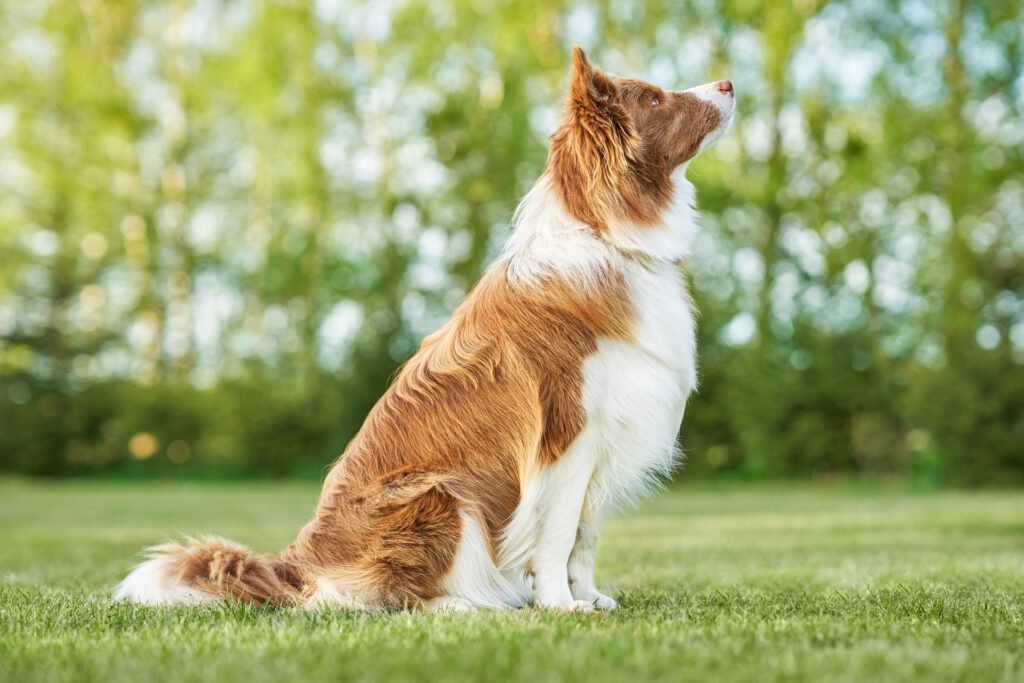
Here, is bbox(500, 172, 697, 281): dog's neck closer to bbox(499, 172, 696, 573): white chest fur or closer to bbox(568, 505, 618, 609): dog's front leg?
bbox(499, 172, 696, 573): white chest fur

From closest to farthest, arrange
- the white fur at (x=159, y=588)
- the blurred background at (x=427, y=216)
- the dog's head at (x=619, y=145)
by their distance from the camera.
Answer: the white fur at (x=159, y=588) < the dog's head at (x=619, y=145) < the blurred background at (x=427, y=216)

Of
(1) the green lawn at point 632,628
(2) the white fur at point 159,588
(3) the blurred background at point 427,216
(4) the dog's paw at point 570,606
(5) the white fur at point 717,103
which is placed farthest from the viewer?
(3) the blurred background at point 427,216

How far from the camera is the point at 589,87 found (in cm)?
471

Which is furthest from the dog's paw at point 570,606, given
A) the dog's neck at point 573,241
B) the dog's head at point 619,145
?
the dog's head at point 619,145

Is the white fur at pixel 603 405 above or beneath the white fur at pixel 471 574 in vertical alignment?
above

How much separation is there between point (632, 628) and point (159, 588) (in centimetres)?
215

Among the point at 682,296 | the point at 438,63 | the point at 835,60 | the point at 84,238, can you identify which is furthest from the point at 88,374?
the point at 682,296

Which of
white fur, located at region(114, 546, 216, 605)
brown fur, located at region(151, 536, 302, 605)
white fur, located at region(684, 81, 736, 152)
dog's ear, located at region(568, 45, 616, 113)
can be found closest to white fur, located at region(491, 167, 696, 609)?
dog's ear, located at region(568, 45, 616, 113)

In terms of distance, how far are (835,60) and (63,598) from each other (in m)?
22.5

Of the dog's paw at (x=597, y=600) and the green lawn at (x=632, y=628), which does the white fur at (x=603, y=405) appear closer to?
the dog's paw at (x=597, y=600)

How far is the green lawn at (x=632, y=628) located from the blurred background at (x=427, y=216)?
12227 mm

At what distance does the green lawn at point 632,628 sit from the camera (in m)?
2.98

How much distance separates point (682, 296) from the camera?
473 centimetres

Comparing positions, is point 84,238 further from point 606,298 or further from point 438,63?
point 606,298
